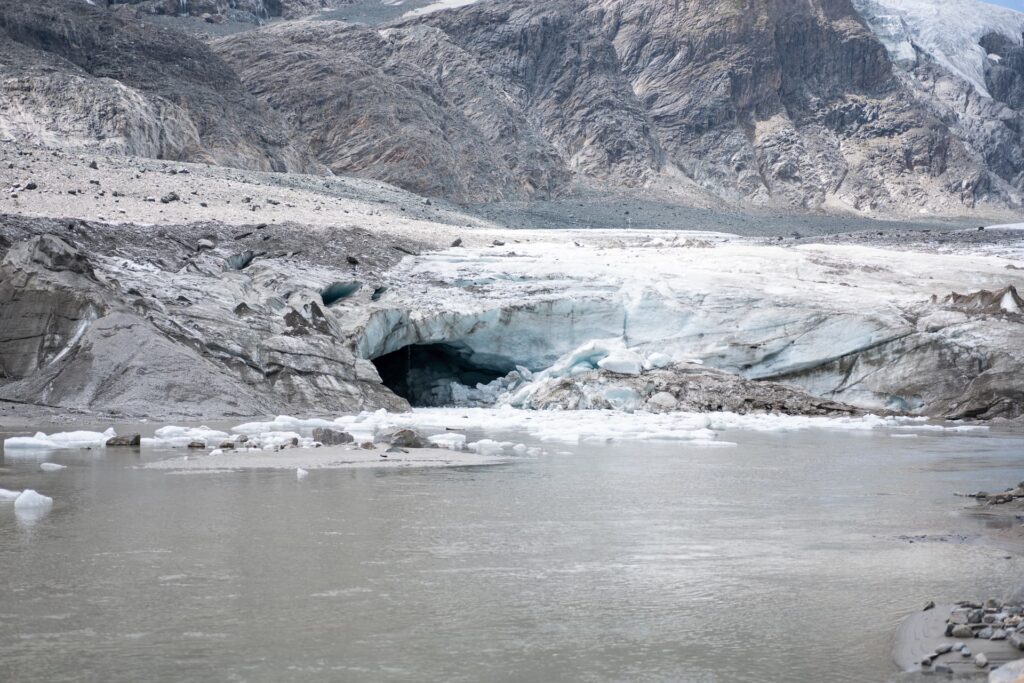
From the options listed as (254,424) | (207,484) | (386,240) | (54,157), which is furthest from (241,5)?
(207,484)

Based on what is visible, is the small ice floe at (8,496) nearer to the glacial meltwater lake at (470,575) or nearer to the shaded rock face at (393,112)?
the glacial meltwater lake at (470,575)

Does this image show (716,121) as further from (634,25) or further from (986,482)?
(986,482)

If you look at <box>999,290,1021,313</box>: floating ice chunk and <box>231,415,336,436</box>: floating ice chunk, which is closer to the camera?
<box>231,415,336,436</box>: floating ice chunk

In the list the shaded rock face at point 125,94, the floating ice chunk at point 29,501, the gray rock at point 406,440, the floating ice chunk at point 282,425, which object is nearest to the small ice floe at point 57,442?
the floating ice chunk at point 282,425

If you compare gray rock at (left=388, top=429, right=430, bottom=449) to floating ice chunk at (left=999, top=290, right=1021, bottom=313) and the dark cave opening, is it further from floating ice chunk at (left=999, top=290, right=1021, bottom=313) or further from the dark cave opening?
floating ice chunk at (left=999, top=290, right=1021, bottom=313)

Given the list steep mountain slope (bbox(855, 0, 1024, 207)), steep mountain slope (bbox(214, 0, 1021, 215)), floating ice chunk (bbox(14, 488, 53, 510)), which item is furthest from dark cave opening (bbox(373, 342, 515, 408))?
steep mountain slope (bbox(855, 0, 1024, 207))
